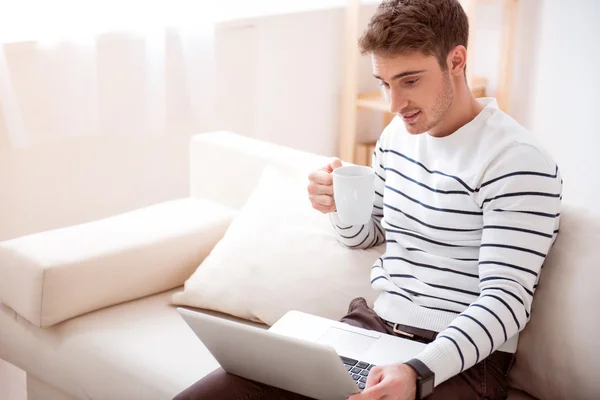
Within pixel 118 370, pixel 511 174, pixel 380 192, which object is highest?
pixel 511 174

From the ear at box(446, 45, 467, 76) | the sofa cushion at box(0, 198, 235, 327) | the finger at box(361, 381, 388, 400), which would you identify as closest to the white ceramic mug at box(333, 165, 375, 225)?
the ear at box(446, 45, 467, 76)

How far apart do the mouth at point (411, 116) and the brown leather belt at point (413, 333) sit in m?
0.39

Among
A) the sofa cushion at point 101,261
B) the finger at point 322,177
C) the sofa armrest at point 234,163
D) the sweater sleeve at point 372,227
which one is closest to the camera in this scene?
the finger at point 322,177

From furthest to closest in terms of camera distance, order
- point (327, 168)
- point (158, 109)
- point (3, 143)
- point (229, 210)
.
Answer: point (158, 109) → point (3, 143) → point (229, 210) → point (327, 168)

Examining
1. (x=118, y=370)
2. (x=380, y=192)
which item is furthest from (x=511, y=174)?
(x=118, y=370)

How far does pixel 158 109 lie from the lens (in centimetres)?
290

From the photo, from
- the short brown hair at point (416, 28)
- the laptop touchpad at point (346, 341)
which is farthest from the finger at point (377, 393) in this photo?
the short brown hair at point (416, 28)

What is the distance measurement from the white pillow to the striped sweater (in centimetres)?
10

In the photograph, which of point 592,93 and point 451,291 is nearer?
point 451,291

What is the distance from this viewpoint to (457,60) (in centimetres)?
154

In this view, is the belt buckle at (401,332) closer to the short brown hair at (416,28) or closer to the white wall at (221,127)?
the short brown hair at (416,28)

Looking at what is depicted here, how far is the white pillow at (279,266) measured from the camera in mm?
1829

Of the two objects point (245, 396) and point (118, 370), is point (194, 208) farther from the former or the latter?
point (245, 396)

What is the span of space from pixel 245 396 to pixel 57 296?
2.13 ft
